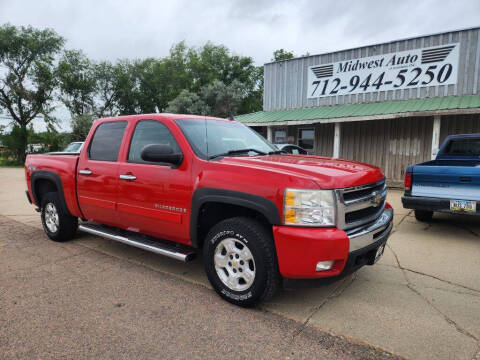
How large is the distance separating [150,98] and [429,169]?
4348 cm

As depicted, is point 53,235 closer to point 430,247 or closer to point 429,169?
point 430,247

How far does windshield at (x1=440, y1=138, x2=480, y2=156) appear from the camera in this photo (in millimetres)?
6207

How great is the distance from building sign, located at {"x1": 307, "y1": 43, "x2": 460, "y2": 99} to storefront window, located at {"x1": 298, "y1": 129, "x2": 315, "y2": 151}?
166 centimetres

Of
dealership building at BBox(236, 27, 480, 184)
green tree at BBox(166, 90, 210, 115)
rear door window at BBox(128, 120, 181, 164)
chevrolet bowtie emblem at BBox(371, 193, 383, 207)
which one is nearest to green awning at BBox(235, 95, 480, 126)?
dealership building at BBox(236, 27, 480, 184)

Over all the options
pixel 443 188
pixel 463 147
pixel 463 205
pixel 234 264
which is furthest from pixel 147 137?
pixel 463 147

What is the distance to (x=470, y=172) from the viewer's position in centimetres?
488

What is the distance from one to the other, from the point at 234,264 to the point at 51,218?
3.59 metres

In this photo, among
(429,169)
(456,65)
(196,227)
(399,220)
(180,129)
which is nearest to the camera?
(196,227)

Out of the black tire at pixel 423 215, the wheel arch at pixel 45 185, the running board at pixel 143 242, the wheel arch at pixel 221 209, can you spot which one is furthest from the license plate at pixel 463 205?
the wheel arch at pixel 45 185

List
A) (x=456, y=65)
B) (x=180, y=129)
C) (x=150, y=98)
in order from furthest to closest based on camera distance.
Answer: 1. (x=150, y=98)
2. (x=456, y=65)
3. (x=180, y=129)

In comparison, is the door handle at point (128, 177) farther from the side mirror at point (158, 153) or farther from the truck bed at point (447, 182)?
the truck bed at point (447, 182)

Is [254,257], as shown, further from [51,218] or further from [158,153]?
[51,218]

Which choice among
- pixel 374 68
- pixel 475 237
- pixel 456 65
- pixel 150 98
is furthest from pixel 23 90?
pixel 475 237

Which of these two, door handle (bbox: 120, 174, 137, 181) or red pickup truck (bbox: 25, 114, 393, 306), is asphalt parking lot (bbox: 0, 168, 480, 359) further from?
door handle (bbox: 120, 174, 137, 181)
